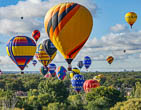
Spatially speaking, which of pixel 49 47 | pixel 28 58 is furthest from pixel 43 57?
pixel 28 58

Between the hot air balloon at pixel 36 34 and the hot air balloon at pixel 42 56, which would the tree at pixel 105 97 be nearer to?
the hot air balloon at pixel 42 56

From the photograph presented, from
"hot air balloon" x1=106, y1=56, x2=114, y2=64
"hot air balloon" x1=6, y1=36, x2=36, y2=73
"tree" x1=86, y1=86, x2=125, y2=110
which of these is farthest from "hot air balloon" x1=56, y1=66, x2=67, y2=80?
"tree" x1=86, y1=86, x2=125, y2=110

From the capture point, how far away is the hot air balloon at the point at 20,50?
56875 mm

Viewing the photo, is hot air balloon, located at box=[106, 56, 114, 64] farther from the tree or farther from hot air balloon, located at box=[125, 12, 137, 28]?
the tree

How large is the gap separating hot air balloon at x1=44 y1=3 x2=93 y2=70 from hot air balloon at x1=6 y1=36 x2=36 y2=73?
18.2 metres

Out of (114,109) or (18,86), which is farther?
(18,86)

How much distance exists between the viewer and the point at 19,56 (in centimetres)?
5691

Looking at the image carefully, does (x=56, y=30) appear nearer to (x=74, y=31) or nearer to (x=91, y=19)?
(x=74, y=31)

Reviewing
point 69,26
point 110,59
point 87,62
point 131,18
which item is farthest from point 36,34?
point 69,26

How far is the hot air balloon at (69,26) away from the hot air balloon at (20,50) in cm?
1823

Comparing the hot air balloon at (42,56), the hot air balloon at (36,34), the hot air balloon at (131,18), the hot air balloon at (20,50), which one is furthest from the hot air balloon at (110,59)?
the hot air balloon at (20,50)

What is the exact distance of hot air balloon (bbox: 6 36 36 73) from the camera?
5688cm

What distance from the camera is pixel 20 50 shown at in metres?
57.0

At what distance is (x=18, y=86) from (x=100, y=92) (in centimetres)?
6574
